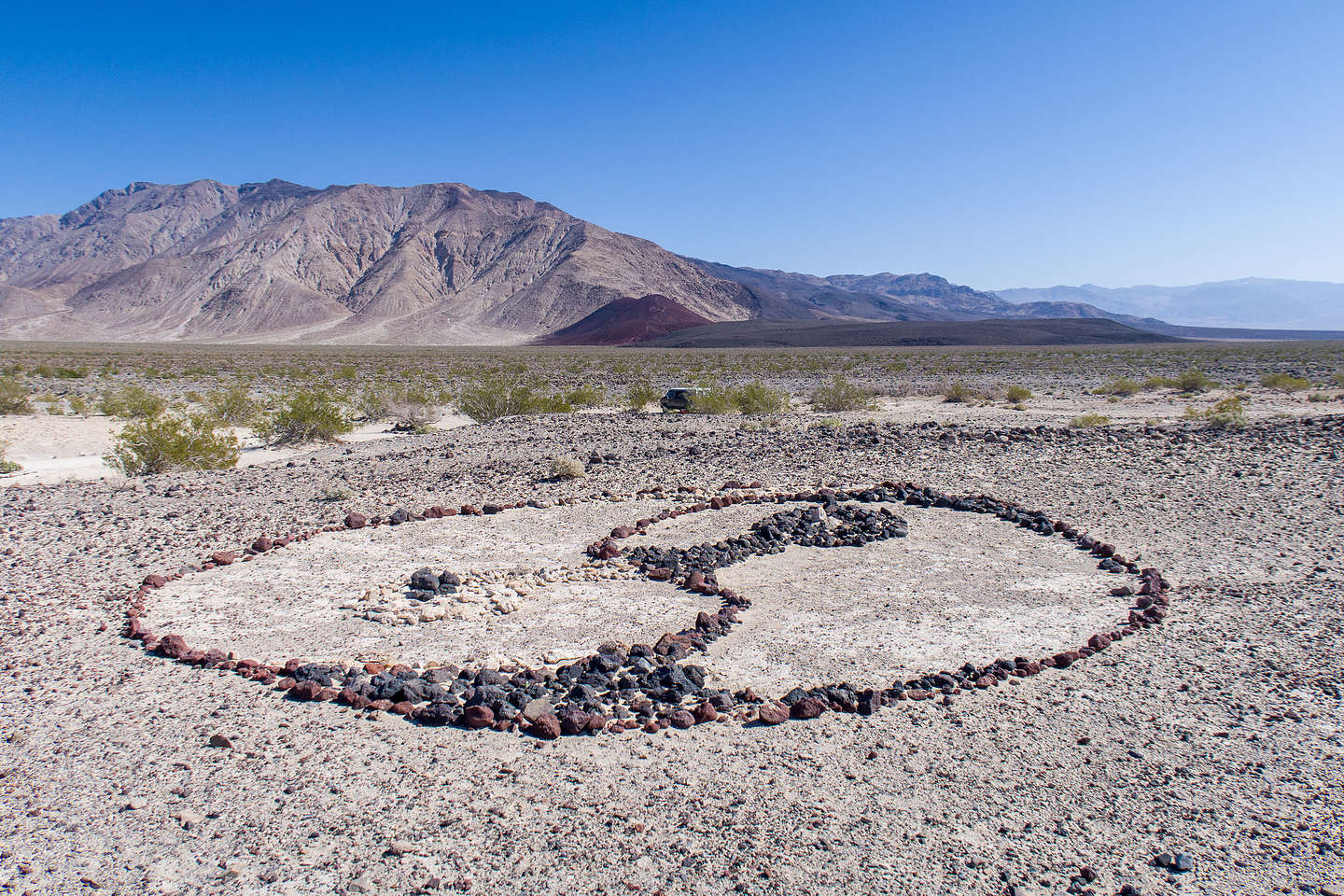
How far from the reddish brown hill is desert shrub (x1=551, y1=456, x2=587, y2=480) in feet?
367

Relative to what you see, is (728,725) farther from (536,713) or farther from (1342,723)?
(1342,723)

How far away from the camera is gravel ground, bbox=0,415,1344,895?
4109 millimetres

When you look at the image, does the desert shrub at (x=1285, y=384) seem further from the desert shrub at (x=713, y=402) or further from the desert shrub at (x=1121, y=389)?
the desert shrub at (x=713, y=402)

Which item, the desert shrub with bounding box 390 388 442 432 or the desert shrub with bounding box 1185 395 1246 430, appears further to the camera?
the desert shrub with bounding box 390 388 442 432

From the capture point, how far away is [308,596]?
834 cm

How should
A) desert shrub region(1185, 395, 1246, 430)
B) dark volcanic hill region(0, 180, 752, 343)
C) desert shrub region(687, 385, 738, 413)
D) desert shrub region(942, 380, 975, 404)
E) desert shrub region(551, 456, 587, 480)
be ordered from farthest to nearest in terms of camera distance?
dark volcanic hill region(0, 180, 752, 343)
desert shrub region(942, 380, 975, 404)
desert shrub region(687, 385, 738, 413)
desert shrub region(1185, 395, 1246, 430)
desert shrub region(551, 456, 587, 480)

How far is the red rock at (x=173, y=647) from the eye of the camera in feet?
21.9

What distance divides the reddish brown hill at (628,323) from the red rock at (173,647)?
394 ft

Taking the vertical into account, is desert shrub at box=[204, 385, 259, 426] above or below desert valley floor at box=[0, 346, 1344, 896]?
above

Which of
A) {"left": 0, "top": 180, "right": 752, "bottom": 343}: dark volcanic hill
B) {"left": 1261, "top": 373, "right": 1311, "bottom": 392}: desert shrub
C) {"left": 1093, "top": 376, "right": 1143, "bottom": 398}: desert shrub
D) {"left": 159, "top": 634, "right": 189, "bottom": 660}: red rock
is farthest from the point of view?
{"left": 0, "top": 180, "right": 752, "bottom": 343}: dark volcanic hill

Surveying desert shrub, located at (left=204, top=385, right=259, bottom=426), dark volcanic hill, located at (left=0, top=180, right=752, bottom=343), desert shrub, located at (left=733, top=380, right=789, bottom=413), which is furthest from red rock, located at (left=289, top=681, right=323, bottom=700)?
dark volcanic hill, located at (left=0, top=180, right=752, bottom=343)

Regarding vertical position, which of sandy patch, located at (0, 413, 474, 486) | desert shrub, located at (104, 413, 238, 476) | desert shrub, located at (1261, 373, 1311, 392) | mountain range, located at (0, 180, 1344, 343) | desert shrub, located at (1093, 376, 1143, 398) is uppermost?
mountain range, located at (0, 180, 1344, 343)

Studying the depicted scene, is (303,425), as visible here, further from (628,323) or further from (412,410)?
(628,323)

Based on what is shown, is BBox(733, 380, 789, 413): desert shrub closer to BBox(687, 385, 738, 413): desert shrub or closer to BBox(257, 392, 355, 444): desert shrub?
BBox(687, 385, 738, 413): desert shrub
